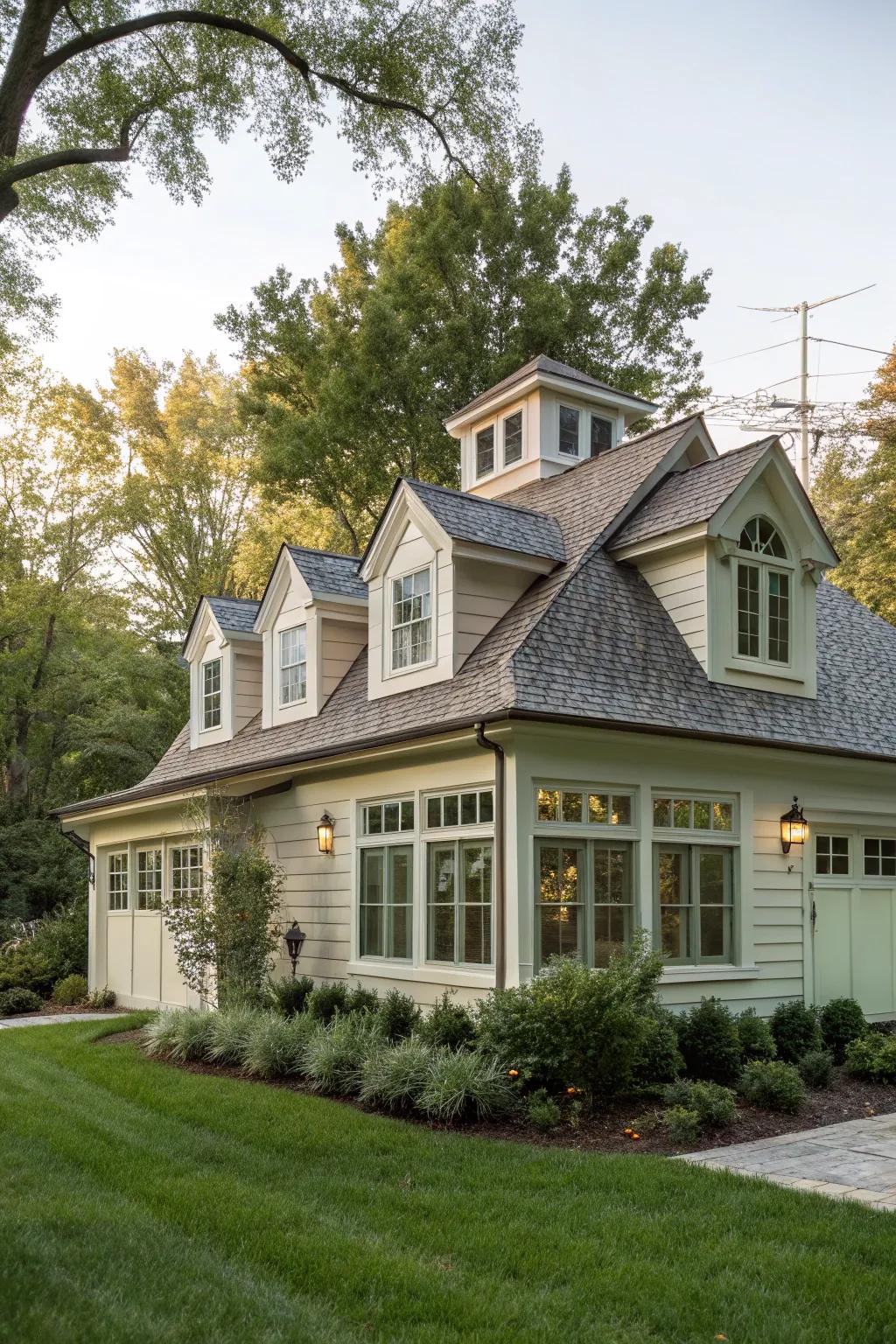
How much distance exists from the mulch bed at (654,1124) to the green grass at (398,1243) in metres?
0.50

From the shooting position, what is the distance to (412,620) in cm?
1180

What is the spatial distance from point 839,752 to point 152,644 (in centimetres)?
2090

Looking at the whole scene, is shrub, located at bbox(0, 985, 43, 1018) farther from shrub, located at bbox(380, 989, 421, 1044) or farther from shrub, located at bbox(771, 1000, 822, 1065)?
shrub, located at bbox(771, 1000, 822, 1065)

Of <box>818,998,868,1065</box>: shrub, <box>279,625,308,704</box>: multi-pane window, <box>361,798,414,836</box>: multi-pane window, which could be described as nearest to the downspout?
<box>361,798,414,836</box>: multi-pane window

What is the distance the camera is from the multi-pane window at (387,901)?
11062 millimetres

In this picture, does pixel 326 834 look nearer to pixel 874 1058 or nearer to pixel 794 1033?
pixel 794 1033

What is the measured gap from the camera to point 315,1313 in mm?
4582

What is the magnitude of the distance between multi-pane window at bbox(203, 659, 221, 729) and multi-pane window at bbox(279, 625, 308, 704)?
1.96m

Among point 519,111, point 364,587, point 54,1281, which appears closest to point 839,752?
point 364,587

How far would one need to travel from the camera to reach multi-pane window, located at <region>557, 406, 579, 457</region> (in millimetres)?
15969

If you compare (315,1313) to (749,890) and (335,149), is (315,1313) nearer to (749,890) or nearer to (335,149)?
(749,890)

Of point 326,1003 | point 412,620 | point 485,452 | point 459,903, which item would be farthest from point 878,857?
point 485,452

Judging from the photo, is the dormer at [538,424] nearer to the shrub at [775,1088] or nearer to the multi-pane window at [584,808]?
the multi-pane window at [584,808]

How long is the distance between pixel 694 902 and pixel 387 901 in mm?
3054
